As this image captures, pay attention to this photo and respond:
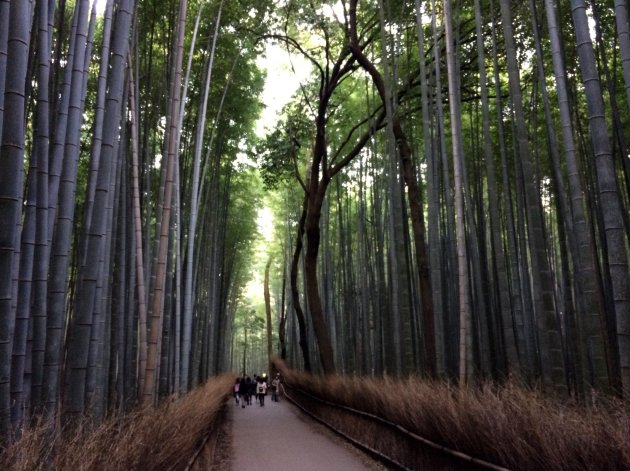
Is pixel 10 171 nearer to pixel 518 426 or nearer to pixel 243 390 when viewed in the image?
pixel 518 426

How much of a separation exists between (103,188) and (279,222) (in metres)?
14.1

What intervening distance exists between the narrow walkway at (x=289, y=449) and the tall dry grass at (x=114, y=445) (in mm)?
1388

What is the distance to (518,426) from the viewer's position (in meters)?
2.25

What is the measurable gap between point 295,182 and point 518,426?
10064 mm

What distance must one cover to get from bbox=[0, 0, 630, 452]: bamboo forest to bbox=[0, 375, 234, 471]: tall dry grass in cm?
15

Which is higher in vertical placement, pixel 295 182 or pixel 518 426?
pixel 295 182

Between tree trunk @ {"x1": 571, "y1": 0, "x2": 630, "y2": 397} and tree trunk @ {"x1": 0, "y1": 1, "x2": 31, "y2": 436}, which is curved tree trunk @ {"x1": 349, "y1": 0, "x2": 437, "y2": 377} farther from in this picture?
tree trunk @ {"x1": 0, "y1": 1, "x2": 31, "y2": 436}

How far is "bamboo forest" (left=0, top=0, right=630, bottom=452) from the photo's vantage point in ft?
6.70

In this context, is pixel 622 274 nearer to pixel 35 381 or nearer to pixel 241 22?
pixel 35 381

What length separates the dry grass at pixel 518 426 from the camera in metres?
1.74

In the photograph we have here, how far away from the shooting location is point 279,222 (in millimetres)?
16250

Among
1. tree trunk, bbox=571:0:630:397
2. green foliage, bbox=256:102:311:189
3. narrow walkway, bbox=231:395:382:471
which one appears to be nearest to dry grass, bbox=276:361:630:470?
tree trunk, bbox=571:0:630:397

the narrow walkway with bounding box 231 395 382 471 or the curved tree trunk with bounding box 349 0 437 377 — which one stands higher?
the curved tree trunk with bounding box 349 0 437 377

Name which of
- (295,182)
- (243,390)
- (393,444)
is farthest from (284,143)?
(393,444)
